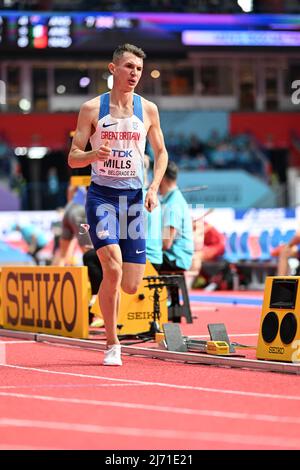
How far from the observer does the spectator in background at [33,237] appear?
939 inches

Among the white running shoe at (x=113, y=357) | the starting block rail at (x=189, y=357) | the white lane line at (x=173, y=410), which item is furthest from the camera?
the white running shoe at (x=113, y=357)

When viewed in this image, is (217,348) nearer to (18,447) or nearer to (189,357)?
(189,357)

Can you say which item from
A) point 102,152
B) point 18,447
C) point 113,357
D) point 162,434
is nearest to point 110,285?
point 113,357

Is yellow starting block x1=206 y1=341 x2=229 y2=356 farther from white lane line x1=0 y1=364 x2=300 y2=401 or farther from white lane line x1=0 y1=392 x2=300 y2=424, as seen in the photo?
white lane line x1=0 y1=392 x2=300 y2=424

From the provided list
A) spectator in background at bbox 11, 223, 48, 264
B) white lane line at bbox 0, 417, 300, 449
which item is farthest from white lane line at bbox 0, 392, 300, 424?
spectator in background at bbox 11, 223, 48, 264

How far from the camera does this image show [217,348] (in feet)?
29.9

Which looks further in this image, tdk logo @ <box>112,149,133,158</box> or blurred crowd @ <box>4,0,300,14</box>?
blurred crowd @ <box>4,0,300,14</box>

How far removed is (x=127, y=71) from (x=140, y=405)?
3.33 metres

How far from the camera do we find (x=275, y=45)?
36.8 m

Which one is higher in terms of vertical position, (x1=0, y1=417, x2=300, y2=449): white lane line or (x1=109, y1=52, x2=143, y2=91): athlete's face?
(x1=109, y1=52, x2=143, y2=91): athlete's face

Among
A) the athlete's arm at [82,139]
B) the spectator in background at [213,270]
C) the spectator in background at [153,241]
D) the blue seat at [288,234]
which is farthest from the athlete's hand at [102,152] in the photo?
the blue seat at [288,234]

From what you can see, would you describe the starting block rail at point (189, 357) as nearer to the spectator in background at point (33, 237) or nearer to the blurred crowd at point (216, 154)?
the spectator in background at point (33, 237)

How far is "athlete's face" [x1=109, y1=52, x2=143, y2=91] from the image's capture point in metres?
8.98

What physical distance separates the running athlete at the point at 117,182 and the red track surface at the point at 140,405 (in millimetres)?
675
